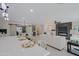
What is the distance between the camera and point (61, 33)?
1039 centimetres

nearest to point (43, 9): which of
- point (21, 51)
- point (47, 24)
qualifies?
point (21, 51)

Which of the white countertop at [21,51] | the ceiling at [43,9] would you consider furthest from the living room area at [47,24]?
the white countertop at [21,51]

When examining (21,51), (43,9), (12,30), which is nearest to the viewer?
(21,51)

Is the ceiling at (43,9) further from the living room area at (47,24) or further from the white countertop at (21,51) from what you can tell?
the white countertop at (21,51)

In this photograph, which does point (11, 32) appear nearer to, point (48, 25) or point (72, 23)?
point (48, 25)

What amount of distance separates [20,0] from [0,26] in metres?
5.42

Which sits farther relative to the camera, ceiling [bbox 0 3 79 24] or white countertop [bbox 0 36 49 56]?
ceiling [bbox 0 3 79 24]

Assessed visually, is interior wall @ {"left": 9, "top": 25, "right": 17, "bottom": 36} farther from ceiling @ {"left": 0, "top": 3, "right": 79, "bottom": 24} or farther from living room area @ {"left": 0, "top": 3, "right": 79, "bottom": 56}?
ceiling @ {"left": 0, "top": 3, "right": 79, "bottom": 24}

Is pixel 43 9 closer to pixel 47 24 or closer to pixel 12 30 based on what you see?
pixel 12 30

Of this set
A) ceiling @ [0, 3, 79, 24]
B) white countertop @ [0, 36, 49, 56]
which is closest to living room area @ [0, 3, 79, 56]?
ceiling @ [0, 3, 79, 24]

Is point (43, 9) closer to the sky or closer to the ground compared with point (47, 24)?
closer to the sky

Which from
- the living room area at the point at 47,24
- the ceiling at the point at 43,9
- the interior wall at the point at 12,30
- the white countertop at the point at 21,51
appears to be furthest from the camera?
the interior wall at the point at 12,30

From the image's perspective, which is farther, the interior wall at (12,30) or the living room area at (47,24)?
the interior wall at (12,30)

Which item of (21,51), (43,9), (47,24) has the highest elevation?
(43,9)
